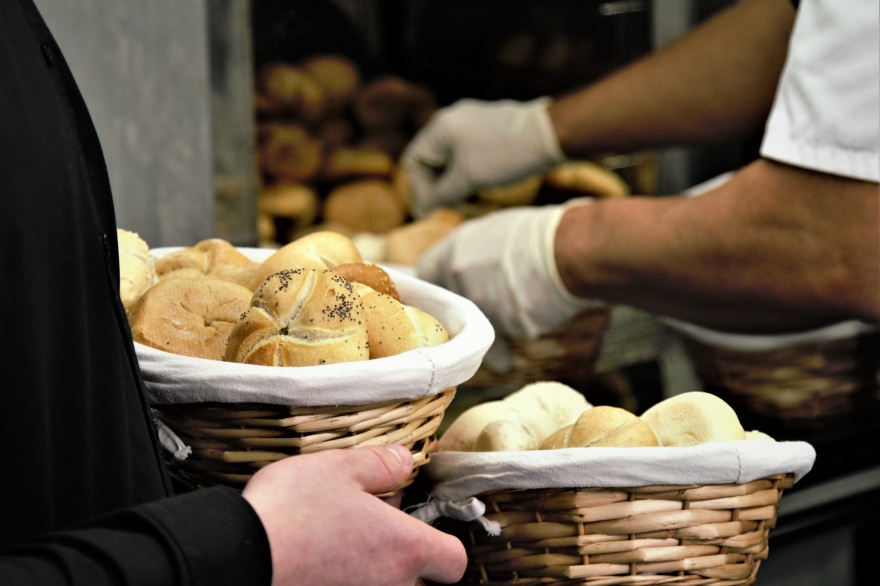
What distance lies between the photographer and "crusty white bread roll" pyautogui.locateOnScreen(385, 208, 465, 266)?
202cm

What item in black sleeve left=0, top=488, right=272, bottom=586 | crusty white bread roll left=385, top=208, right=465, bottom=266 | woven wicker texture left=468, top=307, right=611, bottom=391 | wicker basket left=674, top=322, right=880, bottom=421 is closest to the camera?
black sleeve left=0, top=488, right=272, bottom=586

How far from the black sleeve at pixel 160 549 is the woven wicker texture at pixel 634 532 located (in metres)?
0.29

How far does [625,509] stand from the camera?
82 centimetres

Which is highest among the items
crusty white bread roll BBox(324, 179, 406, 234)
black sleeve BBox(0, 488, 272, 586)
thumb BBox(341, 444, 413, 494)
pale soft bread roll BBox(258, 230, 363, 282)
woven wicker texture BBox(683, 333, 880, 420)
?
pale soft bread roll BBox(258, 230, 363, 282)

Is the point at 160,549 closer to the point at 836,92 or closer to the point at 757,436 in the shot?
the point at 757,436

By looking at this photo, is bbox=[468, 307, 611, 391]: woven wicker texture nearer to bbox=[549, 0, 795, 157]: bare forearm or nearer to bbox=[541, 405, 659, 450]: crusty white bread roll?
bbox=[549, 0, 795, 157]: bare forearm

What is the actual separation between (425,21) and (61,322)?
6.60 feet

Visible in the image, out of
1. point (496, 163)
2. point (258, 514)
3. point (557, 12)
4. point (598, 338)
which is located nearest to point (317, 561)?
point (258, 514)

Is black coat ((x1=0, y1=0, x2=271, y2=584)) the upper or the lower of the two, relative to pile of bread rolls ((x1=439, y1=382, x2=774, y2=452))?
upper

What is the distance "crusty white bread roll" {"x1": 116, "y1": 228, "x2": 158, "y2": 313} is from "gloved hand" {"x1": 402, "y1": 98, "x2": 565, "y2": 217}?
4.26 ft

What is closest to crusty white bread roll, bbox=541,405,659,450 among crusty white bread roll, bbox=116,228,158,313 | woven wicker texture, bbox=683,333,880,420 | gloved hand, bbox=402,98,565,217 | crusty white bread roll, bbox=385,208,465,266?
crusty white bread roll, bbox=116,228,158,313

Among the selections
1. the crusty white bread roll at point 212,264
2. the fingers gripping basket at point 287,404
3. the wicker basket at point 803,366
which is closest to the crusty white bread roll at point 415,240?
the wicker basket at point 803,366

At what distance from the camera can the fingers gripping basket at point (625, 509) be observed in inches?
31.9

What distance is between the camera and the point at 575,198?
7.75 feet
